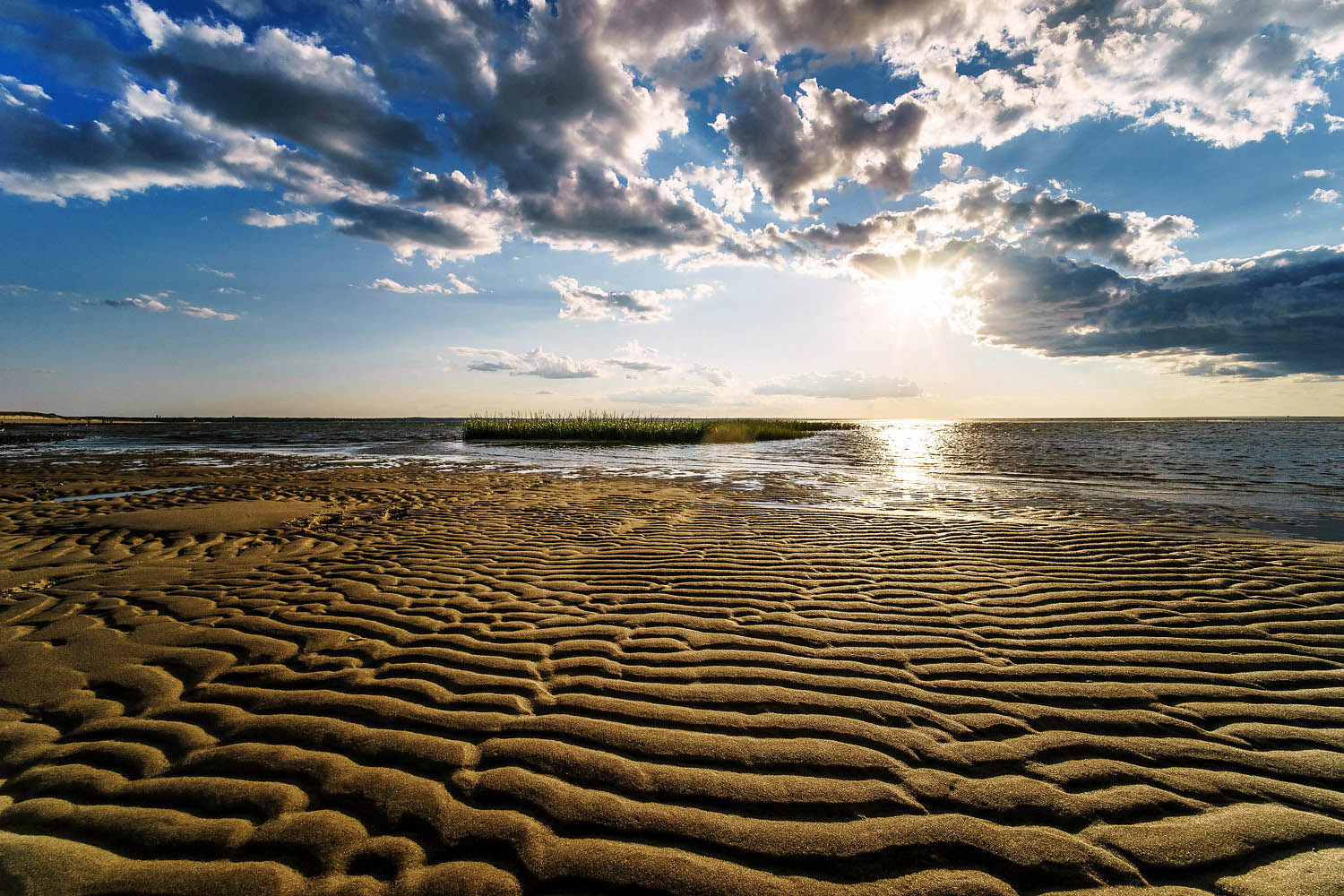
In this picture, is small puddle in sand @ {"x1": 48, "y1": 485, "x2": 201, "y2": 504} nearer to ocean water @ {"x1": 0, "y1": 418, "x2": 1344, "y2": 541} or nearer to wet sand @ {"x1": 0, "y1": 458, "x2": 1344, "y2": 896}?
wet sand @ {"x1": 0, "y1": 458, "x2": 1344, "y2": 896}

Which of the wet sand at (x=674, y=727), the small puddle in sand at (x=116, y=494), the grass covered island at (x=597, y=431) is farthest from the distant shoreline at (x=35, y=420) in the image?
the wet sand at (x=674, y=727)

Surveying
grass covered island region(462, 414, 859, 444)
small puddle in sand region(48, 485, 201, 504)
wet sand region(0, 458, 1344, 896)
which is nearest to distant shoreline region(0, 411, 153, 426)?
grass covered island region(462, 414, 859, 444)

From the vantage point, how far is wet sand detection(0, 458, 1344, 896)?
1993 mm

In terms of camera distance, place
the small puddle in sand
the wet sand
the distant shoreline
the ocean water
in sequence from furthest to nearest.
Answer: the distant shoreline
the small puddle in sand
the ocean water
the wet sand

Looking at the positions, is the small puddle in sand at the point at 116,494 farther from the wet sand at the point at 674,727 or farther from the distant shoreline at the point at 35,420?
the distant shoreline at the point at 35,420

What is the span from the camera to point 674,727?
2.82 m

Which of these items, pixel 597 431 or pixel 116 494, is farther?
pixel 597 431

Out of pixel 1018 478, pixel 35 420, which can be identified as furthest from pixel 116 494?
pixel 35 420

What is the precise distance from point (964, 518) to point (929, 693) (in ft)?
21.3

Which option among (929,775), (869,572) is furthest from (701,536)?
(929,775)

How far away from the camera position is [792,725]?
9.29ft

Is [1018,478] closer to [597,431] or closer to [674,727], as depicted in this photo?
[674,727]

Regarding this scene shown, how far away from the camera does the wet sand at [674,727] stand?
1993 millimetres

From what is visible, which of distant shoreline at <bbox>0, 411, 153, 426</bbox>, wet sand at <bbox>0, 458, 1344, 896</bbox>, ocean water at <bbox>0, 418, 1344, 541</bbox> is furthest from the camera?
distant shoreline at <bbox>0, 411, 153, 426</bbox>
